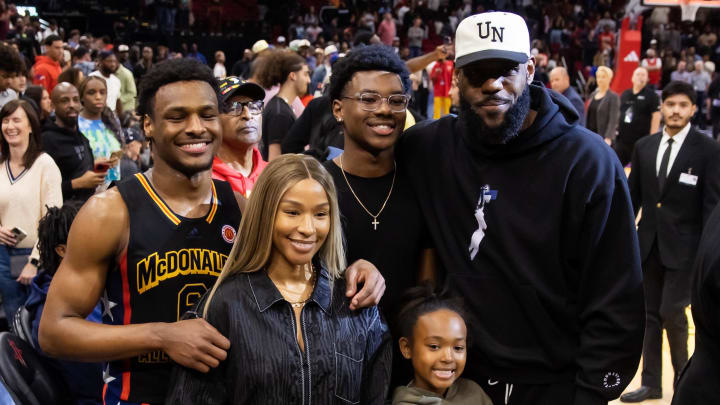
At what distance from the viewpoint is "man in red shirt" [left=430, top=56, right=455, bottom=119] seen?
13844 mm

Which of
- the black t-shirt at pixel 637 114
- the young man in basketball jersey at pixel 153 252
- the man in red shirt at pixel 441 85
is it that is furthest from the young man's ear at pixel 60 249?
the man in red shirt at pixel 441 85

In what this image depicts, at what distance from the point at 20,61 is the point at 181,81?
4945mm

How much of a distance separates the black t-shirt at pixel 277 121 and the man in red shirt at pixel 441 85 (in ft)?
27.2

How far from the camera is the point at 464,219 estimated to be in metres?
2.46

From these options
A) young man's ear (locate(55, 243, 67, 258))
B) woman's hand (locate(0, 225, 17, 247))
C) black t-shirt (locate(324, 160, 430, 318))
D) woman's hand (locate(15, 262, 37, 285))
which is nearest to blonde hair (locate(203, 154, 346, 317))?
black t-shirt (locate(324, 160, 430, 318))

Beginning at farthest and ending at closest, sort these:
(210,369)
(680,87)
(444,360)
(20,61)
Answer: (20,61) < (680,87) < (444,360) < (210,369)

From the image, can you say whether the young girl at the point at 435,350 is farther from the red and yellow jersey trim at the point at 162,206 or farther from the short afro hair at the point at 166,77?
the short afro hair at the point at 166,77

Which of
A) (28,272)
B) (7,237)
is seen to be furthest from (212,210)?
(7,237)

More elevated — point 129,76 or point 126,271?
point 129,76

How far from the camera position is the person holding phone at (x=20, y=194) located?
4.84 meters

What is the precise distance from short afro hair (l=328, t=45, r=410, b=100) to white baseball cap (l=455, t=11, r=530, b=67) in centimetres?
29

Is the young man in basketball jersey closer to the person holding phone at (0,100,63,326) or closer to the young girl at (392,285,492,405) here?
the young girl at (392,285,492,405)

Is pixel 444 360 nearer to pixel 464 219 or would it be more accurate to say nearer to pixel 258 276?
pixel 464 219

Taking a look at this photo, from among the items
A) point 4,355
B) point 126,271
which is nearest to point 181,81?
point 126,271
